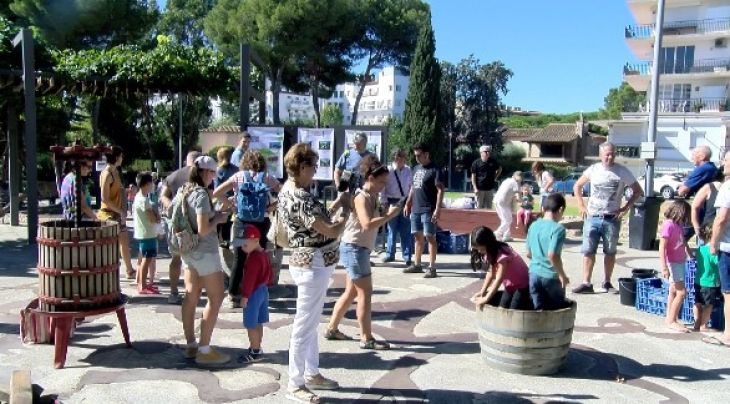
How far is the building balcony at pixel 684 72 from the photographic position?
46625 millimetres

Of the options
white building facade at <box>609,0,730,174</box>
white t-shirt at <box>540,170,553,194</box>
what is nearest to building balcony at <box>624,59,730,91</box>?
white building facade at <box>609,0,730,174</box>

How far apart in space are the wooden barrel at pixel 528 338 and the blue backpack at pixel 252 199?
2.67 meters

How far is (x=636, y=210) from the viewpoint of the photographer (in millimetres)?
12406

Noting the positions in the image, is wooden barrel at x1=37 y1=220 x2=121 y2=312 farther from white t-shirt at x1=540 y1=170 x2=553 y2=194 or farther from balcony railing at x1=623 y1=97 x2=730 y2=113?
balcony railing at x1=623 y1=97 x2=730 y2=113

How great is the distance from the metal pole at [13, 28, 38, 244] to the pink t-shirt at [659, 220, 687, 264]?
1038 cm

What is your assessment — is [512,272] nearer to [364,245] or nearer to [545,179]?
[364,245]

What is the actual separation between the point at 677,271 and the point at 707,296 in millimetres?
372

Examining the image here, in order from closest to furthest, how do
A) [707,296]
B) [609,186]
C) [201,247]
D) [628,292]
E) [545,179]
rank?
[201,247]
[707,296]
[628,292]
[609,186]
[545,179]

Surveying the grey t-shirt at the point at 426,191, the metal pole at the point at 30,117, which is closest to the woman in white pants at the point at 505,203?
the grey t-shirt at the point at 426,191

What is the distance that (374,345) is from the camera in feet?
19.2

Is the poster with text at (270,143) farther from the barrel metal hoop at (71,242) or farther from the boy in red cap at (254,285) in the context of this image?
the barrel metal hoop at (71,242)

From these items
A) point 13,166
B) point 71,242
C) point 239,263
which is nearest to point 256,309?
point 239,263

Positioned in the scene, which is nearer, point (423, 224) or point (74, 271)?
point (74, 271)

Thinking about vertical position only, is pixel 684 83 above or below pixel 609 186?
above
